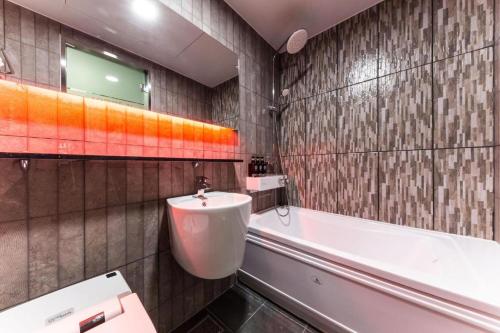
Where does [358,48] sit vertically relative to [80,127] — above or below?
above

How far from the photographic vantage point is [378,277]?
0.85 m

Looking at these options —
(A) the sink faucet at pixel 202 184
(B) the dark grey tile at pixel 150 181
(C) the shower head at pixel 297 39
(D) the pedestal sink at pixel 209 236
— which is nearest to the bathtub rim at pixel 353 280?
(D) the pedestal sink at pixel 209 236

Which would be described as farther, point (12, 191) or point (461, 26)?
point (461, 26)

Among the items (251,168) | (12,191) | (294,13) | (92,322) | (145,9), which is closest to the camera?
(92,322)

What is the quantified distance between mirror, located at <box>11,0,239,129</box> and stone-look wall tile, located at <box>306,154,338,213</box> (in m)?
1.03

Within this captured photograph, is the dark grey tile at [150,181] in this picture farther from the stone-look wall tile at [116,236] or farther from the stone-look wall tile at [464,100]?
the stone-look wall tile at [464,100]

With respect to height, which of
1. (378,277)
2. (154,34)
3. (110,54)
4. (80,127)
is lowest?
(378,277)

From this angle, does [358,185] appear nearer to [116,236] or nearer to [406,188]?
[406,188]

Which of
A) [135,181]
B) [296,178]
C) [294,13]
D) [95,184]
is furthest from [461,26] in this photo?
[95,184]

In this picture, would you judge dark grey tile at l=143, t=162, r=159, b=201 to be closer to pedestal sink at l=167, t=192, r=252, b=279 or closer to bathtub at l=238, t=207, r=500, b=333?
pedestal sink at l=167, t=192, r=252, b=279

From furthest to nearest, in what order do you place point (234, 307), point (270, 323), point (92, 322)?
point (234, 307) → point (270, 323) → point (92, 322)

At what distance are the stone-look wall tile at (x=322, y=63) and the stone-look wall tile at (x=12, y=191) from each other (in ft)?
6.80

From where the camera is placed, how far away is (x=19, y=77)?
2.11 ft

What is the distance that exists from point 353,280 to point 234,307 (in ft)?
2.91
